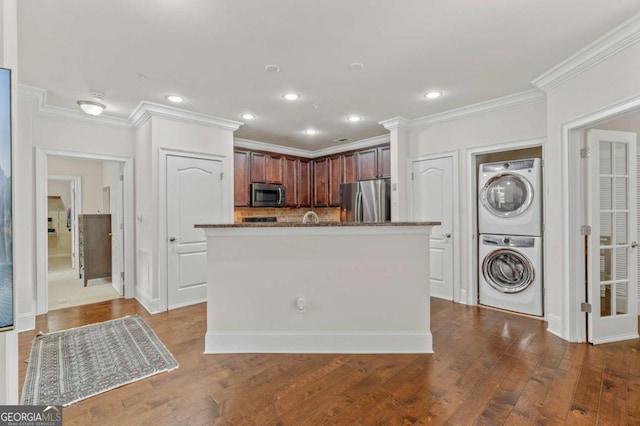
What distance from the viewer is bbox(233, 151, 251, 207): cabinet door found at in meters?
5.03

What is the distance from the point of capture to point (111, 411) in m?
1.94

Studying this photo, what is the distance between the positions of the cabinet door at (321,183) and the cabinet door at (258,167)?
1139 millimetres

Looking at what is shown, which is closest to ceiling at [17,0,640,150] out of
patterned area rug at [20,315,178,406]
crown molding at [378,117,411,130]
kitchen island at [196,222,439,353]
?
crown molding at [378,117,411,130]

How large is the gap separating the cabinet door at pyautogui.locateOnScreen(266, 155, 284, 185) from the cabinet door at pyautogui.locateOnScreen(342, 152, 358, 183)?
117 centimetres

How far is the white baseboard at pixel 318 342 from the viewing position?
106 inches

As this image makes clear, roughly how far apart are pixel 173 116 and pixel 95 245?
3211 mm

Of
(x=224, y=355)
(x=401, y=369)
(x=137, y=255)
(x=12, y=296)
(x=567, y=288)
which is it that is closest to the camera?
(x=12, y=296)

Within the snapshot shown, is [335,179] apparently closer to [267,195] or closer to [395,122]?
[267,195]

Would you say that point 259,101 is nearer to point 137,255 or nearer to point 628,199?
point 137,255

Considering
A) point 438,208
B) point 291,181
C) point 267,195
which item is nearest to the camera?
point 438,208

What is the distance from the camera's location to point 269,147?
570 centimetres

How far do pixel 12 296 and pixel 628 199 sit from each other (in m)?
4.61

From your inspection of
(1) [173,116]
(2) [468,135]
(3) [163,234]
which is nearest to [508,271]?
(2) [468,135]

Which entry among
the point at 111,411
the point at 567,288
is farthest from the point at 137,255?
the point at 567,288
